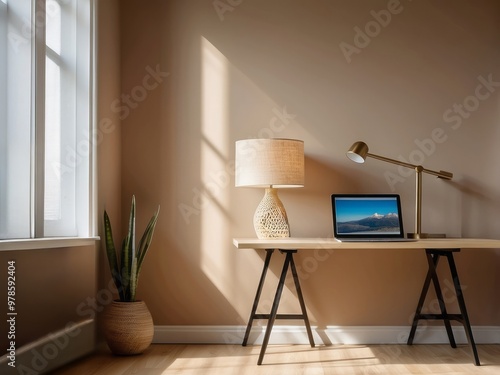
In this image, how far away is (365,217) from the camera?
148 inches

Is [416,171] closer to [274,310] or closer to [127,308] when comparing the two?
[274,310]

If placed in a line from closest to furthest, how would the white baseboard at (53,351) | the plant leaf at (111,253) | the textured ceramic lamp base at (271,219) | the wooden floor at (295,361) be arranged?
the white baseboard at (53,351), the wooden floor at (295,361), the plant leaf at (111,253), the textured ceramic lamp base at (271,219)

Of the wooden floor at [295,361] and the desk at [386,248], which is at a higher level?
the desk at [386,248]

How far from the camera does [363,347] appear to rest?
A: 3830mm

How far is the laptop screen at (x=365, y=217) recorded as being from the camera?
148 inches

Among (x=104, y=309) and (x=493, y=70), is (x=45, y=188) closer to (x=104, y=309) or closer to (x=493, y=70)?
(x=104, y=309)

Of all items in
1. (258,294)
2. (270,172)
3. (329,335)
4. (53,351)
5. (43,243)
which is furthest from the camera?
(329,335)

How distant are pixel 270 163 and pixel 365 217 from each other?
667 millimetres

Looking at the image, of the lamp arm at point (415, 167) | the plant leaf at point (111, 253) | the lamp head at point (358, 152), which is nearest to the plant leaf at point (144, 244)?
the plant leaf at point (111, 253)

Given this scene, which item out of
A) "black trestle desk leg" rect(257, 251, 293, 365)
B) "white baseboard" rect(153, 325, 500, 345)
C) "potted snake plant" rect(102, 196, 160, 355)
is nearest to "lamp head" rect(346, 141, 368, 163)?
"black trestle desk leg" rect(257, 251, 293, 365)

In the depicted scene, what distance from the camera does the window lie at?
2818mm

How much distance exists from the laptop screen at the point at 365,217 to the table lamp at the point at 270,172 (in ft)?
0.98

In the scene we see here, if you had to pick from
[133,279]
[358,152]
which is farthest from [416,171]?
[133,279]

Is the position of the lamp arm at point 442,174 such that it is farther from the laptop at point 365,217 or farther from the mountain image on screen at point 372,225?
the mountain image on screen at point 372,225
